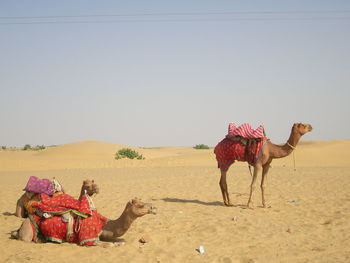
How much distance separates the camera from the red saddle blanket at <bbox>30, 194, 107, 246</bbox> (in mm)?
6863

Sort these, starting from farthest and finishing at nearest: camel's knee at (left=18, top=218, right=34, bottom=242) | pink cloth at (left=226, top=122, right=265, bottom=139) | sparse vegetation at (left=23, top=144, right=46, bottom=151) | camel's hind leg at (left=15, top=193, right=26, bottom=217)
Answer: sparse vegetation at (left=23, top=144, right=46, bottom=151) < pink cloth at (left=226, top=122, right=265, bottom=139) < camel's hind leg at (left=15, top=193, right=26, bottom=217) < camel's knee at (left=18, top=218, right=34, bottom=242)

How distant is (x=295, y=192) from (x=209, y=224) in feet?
18.3

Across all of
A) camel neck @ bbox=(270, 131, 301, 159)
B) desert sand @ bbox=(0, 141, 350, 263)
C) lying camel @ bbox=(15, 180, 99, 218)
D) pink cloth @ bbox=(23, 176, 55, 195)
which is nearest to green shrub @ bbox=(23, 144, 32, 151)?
desert sand @ bbox=(0, 141, 350, 263)

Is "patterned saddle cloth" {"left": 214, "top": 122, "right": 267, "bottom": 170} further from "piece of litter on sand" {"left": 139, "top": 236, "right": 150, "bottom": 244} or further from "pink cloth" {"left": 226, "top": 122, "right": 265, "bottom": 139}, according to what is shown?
"piece of litter on sand" {"left": 139, "top": 236, "right": 150, "bottom": 244}

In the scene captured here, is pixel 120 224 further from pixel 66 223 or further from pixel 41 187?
pixel 41 187

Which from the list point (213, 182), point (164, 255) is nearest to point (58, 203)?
point (164, 255)

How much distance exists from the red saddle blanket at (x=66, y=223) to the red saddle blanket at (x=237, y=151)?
14.2 feet

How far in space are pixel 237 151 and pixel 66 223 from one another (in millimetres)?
4829

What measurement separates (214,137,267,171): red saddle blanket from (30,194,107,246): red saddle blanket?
4321mm

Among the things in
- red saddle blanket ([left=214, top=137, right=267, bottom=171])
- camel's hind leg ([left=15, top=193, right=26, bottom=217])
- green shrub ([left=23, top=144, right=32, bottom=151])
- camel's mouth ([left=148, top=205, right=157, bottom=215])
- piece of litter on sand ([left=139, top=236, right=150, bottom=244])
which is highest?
green shrub ([left=23, top=144, right=32, bottom=151])

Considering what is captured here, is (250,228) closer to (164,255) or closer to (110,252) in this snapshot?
(164,255)

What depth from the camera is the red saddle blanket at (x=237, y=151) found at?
1009 cm

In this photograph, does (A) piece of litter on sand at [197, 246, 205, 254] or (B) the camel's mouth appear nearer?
(B) the camel's mouth

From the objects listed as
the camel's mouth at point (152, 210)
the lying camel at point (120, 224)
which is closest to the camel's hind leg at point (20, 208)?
the lying camel at point (120, 224)
